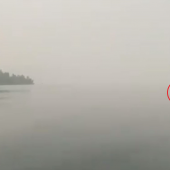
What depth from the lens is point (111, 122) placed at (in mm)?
1464

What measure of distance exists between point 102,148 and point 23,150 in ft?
2.43

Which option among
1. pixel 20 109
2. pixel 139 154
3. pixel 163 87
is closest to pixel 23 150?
pixel 20 109

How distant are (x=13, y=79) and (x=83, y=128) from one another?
0.87 meters

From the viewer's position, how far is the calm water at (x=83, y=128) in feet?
4.16

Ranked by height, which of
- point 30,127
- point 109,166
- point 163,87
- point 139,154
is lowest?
point 109,166

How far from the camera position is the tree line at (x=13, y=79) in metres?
1.42

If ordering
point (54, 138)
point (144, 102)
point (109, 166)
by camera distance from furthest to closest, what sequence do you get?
point (144, 102), point (54, 138), point (109, 166)

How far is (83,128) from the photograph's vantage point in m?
1.43

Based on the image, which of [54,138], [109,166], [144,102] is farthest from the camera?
[144,102]

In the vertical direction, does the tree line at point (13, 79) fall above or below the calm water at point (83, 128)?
above

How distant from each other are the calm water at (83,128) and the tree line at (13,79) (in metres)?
0.06

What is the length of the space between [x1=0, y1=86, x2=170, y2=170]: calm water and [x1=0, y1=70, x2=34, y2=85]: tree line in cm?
6

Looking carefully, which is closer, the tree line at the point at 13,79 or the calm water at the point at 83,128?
the calm water at the point at 83,128

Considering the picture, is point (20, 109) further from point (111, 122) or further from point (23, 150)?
point (111, 122)
